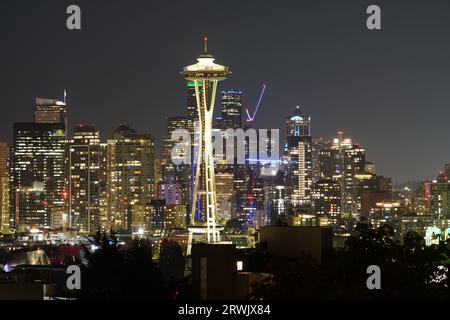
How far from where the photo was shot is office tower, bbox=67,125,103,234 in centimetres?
18000

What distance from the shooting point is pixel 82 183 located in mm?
182500

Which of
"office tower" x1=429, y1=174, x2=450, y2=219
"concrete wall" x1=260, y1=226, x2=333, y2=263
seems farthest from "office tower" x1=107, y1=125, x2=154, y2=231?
"concrete wall" x1=260, y1=226, x2=333, y2=263

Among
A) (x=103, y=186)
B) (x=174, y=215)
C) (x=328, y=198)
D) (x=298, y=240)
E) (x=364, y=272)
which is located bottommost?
(x=174, y=215)

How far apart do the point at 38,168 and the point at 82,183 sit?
270 inches

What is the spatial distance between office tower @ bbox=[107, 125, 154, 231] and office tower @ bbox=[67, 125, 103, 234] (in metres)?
2.39

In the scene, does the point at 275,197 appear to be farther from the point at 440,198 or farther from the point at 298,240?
the point at 298,240

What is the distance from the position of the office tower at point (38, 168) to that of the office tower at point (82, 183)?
1.98 m

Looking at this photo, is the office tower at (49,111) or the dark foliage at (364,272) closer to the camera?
the dark foliage at (364,272)

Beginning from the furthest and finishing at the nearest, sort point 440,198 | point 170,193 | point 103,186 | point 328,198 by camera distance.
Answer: point 103,186 < point 170,193 < point 328,198 < point 440,198

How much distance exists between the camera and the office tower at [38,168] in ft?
599

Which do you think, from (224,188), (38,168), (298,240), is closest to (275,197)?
(224,188)

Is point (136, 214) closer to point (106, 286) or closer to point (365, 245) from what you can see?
point (106, 286)

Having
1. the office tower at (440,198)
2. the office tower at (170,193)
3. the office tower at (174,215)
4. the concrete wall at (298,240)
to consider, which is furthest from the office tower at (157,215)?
the concrete wall at (298,240)

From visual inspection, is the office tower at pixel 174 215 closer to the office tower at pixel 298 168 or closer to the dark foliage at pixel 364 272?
the office tower at pixel 298 168
